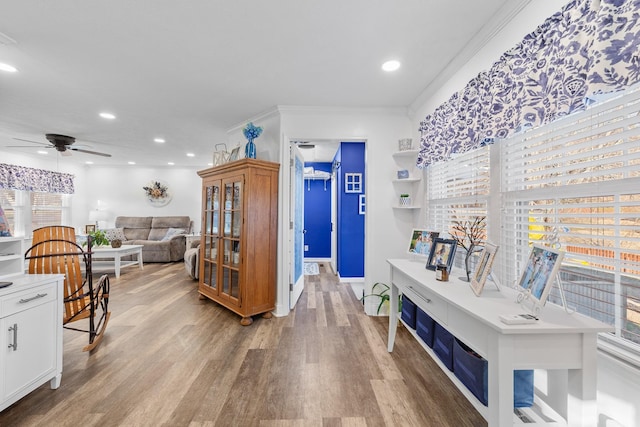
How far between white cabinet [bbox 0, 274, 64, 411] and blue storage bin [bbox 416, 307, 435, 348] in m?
2.55

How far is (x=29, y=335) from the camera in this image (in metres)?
1.62

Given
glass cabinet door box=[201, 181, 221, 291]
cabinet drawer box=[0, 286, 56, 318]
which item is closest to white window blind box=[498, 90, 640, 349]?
cabinet drawer box=[0, 286, 56, 318]

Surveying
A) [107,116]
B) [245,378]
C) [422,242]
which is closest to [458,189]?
[422,242]

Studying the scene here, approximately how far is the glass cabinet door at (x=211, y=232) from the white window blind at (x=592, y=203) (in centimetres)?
318

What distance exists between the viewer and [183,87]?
2.62 meters

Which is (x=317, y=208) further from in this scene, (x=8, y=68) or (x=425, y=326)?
(x=8, y=68)

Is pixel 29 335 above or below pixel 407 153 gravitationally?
below

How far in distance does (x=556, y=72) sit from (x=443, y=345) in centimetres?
154

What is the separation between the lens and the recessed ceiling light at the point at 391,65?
2.17 m

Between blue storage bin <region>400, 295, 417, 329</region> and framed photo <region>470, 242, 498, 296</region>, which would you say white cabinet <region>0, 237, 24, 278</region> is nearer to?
blue storage bin <region>400, 295, 417, 329</region>

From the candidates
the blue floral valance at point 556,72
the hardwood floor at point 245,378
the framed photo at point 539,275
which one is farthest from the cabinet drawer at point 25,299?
the blue floral valance at point 556,72

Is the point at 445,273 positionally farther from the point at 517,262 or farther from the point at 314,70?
the point at 314,70

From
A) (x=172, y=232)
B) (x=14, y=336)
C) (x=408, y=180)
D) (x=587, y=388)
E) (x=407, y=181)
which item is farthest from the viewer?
(x=172, y=232)

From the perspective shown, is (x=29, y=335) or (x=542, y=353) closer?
(x=542, y=353)
